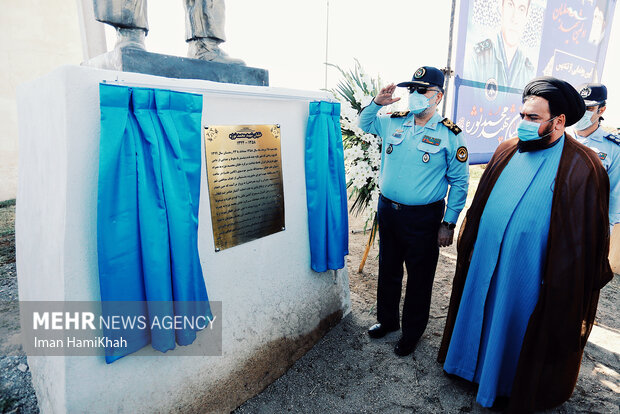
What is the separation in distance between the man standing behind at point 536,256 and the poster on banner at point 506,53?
2.23 meters

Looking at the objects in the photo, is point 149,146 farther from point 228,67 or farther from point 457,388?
point 457,388

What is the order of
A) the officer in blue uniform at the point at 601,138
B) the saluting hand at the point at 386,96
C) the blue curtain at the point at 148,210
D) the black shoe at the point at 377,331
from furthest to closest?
1. the officer in blue uniform at the point at 601,138
2. the black shoe at the point at 377,331
3. the saluting hand at the point at 386,96
4. the blue curtain at the point at 148,210

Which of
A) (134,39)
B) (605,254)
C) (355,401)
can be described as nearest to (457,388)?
(355,401)

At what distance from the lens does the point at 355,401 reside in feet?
8.00

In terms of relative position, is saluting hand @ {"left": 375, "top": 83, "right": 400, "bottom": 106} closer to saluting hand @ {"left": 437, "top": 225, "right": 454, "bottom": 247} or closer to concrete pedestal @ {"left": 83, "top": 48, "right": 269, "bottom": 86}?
concrete pedestal @ {"left": 83, "top": 48, "right": 269, "bottom": 86}

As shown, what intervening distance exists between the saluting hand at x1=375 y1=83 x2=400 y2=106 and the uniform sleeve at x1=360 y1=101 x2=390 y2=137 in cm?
6

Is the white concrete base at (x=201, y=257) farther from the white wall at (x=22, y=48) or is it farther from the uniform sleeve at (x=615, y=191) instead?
the white wall at (x=22, y=48)

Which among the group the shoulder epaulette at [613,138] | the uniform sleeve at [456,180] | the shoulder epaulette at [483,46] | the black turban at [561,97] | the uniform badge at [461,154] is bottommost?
the uniform sleeve at [456,180]

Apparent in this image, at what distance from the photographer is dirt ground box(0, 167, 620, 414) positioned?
2.38 metres

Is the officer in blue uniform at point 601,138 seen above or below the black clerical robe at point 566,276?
above

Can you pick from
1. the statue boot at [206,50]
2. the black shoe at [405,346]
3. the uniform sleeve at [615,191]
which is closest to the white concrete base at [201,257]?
the statue boot at [206,50]

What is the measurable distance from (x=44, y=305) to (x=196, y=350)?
2.88 ft

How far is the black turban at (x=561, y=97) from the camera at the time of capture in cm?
197

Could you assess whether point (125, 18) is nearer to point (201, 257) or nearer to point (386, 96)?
point (201, 257)
